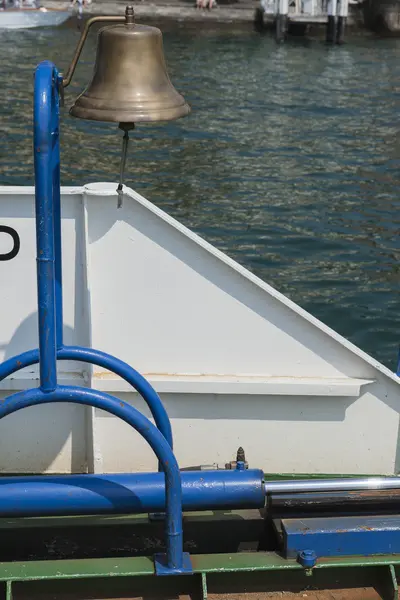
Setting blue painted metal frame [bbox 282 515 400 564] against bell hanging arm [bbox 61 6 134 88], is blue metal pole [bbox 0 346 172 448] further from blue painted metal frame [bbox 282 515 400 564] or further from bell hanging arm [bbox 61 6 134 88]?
bell hanging arm [bbox 61 6 134 88]

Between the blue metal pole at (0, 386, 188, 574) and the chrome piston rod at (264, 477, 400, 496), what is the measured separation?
595mm

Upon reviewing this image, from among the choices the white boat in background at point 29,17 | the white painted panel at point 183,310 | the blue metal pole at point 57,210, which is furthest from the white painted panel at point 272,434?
the white boat in background at point 29,17

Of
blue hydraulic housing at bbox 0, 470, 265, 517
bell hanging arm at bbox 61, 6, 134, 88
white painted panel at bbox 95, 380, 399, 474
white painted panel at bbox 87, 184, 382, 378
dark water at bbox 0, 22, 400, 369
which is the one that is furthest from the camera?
dark water at bbox 0, 22, 400, 369

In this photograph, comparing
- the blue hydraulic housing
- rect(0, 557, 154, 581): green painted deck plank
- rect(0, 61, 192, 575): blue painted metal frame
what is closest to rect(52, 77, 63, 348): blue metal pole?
rect(0, 61, 192, 575): blue painted metal frame

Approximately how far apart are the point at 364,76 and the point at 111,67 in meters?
30.4

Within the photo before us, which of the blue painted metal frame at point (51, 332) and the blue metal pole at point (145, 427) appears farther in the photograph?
the blue metal pole at point (145, 427)

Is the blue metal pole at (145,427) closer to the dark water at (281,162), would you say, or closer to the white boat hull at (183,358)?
the white boat hull at (183,358)

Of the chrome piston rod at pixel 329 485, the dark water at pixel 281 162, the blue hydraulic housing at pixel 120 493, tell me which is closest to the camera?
the blue hydraulic housing at pixel 120 493

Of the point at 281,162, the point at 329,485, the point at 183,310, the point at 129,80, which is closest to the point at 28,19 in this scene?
the point at 281,162

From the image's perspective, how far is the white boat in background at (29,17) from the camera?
42188 millimetres

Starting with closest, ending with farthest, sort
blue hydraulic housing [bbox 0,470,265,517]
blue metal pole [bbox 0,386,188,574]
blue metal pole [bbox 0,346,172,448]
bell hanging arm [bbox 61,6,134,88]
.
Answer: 1. blue metal pole [bbox 0,386,188,574]
2. bell hanging arm [bbox 61,6,134,88]
3. blue hydraulic housing [bbox 0,470,265,517]
4. blue metal pole [bbox 0,346,172,448]

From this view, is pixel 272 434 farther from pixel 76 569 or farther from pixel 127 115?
pixel 127 115

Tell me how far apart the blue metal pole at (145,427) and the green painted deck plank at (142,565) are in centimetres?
16

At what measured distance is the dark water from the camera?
14.3 meters
